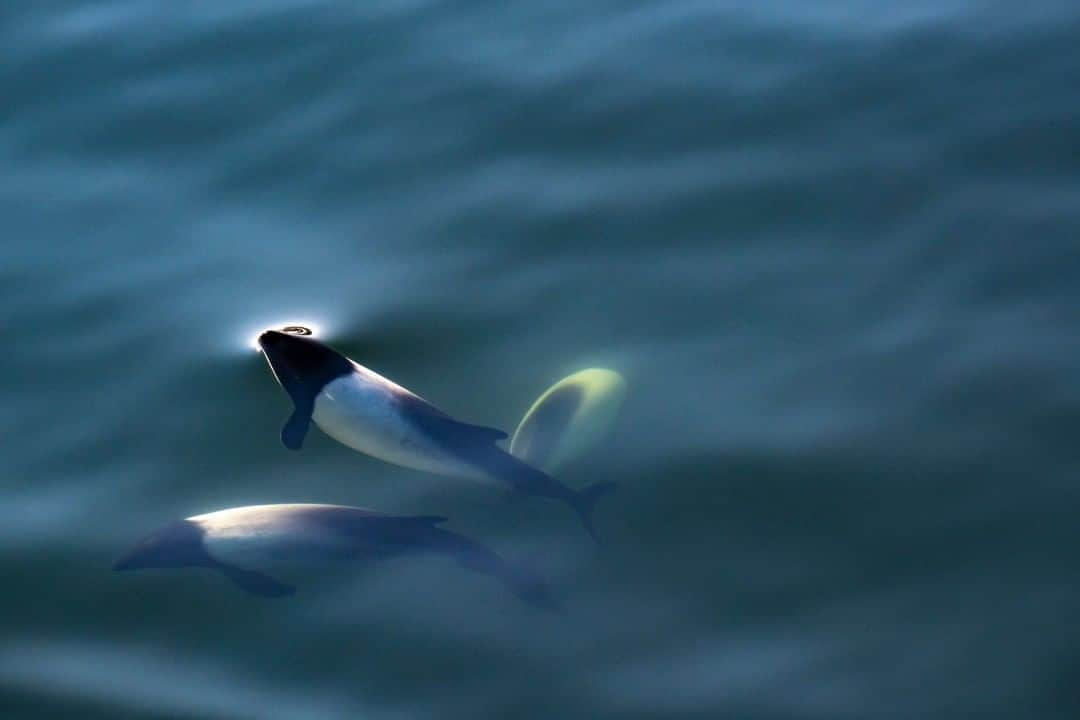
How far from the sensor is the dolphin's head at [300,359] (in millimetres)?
6164

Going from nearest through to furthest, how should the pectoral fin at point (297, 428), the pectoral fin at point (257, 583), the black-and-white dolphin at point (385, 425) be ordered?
the pectoral fin at point (257, 583) < the black-and-white dolphin at point (385, 425) < the pectoral fin at point (297, 428)

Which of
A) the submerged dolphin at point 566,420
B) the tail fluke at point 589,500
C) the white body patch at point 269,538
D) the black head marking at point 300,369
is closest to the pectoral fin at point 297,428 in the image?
the black head marking at point 300,369

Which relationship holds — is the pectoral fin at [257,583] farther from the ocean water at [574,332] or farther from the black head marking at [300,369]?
the black head marking at [300,369]

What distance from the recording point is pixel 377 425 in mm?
5941

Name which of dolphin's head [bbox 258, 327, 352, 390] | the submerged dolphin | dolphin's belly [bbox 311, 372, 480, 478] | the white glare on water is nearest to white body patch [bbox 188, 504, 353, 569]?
Answer: dolphin's belly [bbox 311, 372, 480, 478]

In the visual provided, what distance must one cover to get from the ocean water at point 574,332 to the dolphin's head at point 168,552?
0.23 ft

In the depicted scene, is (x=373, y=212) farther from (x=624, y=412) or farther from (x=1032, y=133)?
(x=1032, y=133)

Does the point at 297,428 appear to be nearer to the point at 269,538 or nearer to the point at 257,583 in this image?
the point at 269,538

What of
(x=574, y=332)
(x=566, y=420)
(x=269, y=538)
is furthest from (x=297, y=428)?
(x=574, y=332)

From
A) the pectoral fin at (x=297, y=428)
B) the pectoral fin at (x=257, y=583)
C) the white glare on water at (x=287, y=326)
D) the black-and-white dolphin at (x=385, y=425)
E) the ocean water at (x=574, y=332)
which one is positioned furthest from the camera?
the white glare on water at (x=287, y=326)

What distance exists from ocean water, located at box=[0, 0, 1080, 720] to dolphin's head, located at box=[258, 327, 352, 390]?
17cm

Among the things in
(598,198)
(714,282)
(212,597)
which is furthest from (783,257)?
(212,597)

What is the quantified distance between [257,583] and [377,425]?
880 millimetres

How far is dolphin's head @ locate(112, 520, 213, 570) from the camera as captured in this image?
18.0 ft
